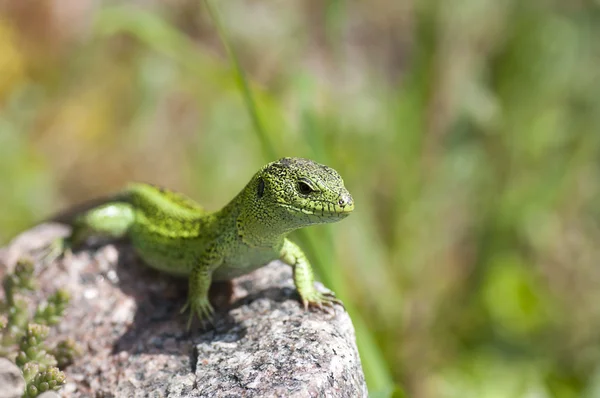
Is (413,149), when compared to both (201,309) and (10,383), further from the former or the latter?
(10,383)

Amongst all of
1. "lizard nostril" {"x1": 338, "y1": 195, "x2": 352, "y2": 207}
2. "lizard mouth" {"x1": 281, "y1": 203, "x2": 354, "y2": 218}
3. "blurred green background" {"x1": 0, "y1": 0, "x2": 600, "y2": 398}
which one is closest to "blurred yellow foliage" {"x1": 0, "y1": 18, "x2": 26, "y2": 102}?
"blurred green background" {"x1": 0, "y1": 0, "x2": 600, "y2": 398}

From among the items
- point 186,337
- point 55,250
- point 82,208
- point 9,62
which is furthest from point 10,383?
point 9,62

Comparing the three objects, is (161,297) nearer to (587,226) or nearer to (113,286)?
(113,286)

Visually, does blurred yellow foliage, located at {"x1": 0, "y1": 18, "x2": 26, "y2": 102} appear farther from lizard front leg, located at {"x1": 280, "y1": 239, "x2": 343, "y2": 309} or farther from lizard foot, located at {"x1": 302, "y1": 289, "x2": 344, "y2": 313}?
lizard foot, located at {"x1": 302, "y1": 289, "x2": 344, "y2": 313}

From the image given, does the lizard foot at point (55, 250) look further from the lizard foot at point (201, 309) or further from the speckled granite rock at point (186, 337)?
the lizard foot at point (201, 309)

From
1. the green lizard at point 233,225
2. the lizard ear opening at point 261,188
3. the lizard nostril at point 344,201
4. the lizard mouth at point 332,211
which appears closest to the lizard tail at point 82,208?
the green lizard at point 233,225

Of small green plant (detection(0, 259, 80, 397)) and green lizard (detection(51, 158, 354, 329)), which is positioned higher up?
green lizard (detection(51, 158, 354, 329))

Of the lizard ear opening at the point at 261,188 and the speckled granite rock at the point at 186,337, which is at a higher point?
the lizard ear opening at the point at 261,188
